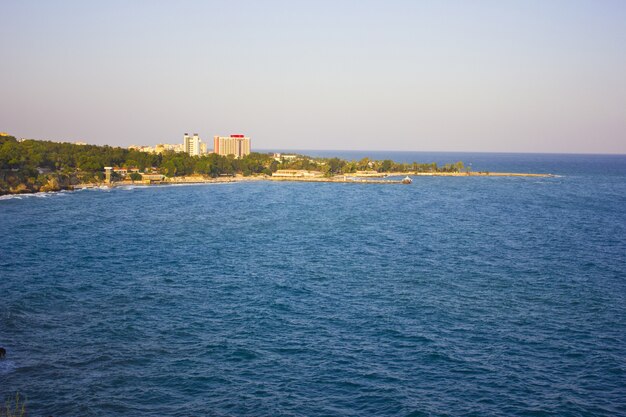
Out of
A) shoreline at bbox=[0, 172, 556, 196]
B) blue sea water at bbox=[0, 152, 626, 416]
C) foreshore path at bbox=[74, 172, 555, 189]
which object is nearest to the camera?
blue sea water at bbox=[0, 152, 626, 416]

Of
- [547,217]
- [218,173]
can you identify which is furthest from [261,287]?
[218,173]

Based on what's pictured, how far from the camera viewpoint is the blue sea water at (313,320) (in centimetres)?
1877

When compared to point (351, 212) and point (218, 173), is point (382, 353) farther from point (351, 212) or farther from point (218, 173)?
point (218, 173)

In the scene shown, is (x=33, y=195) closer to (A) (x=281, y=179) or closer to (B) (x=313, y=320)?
(A) (x=281, y=179)

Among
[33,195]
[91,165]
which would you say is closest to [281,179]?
[91,165]

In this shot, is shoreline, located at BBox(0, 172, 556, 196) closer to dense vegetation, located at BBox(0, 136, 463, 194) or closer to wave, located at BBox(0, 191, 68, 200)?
dense vegetation, located at BBox(0, 136, 463, 194)

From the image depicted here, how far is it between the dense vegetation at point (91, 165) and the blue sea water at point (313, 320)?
42.7 metres

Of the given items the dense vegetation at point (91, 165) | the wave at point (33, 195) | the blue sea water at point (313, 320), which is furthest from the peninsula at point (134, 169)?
the blue sea water at point (313, 320)

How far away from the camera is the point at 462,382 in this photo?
19844mm

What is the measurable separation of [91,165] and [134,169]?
1279 centimetres

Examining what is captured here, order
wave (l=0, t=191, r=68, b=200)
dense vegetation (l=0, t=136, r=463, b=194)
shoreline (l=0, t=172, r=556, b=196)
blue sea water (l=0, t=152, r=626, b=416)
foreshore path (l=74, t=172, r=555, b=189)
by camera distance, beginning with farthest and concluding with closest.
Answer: foreshore path (l=74, t=172, r=555, b=189) < shoreline (l=0, t=172, r=556, b=196) < dense vegetation (l=0, t=136, r=463, b=194) < wave (l=0, t=191, r=68, b=200) < blue sea water (l=0, t=152, r=626, b=416)

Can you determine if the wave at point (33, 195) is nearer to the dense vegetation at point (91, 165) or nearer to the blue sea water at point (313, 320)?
the dense vegetation at point (91, 165)

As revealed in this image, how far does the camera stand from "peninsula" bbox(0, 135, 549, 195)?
91250 mm

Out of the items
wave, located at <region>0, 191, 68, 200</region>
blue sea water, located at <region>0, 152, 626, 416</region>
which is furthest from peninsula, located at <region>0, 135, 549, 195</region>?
blue sea water, located at <region>0, 152, 626, 416</region>
